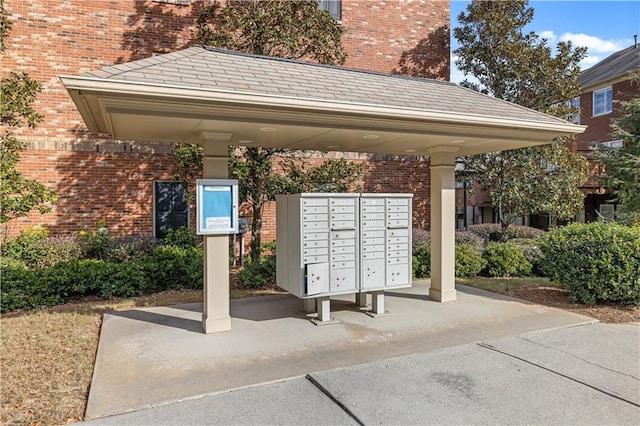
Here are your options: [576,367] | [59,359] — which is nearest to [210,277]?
[59,359]

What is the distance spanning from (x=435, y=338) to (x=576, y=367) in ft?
5.01

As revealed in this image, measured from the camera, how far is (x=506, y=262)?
9.72m

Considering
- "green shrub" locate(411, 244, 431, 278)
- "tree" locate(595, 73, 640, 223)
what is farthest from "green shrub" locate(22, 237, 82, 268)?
"tree" locate(595, 73, 640, 223)

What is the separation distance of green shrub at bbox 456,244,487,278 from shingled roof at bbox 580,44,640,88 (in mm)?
14210

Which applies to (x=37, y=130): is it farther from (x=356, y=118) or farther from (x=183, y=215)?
(x=356, y=118)

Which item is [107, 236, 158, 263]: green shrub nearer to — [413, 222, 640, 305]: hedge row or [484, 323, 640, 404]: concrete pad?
[484, 323, 640, 404]: concrete pad

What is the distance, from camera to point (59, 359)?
4465 mm

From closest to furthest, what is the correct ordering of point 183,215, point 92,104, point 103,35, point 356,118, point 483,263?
point 92,104 < point 356,118 < point 483,263 < point 103,35 < point 183,215

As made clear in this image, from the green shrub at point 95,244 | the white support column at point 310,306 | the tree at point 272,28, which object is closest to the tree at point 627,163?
the tree at point 272,28

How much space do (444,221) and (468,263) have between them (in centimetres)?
301

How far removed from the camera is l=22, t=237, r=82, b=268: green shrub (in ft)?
29.2

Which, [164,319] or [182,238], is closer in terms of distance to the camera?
[164,319]

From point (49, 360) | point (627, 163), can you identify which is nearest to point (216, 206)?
point (49, 360)

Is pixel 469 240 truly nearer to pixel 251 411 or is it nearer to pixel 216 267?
pixel 216 267
